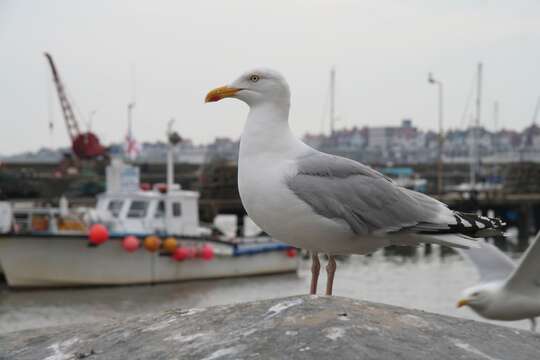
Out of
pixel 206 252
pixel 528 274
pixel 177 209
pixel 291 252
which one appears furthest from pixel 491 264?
pixel 291 252

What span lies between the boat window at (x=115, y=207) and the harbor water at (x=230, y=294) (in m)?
2.02

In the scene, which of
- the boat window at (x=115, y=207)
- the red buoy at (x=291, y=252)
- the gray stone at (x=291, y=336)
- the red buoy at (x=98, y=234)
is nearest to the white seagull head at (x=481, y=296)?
the gray stone at (x=291, y=336)

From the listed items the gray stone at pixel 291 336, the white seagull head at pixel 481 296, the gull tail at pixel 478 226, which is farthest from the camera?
the white seagull head at pixel 481 296

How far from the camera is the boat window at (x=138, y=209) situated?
2056cm

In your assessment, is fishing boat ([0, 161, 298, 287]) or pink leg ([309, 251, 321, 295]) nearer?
pink leg ([309, 251, 321, 295])

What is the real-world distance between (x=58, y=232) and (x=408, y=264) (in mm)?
11843

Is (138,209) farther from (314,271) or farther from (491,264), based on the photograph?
(314,271)

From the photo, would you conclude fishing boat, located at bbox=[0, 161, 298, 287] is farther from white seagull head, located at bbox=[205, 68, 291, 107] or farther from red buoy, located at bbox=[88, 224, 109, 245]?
white seagull head, located at bbox=[205, 68, 291, 107]

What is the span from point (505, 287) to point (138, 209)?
15.3m

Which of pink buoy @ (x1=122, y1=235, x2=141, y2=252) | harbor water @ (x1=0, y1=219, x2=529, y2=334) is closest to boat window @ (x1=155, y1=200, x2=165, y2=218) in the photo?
pink buoy @ (x1=122, y1=235, x2=141, y2=252)

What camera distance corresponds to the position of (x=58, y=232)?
63.9ft

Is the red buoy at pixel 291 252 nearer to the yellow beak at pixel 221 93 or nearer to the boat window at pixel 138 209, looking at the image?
the boat window at pixel 138 209

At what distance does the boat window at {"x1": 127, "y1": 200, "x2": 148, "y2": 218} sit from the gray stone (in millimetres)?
17677

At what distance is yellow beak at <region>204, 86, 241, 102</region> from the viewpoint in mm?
3588
